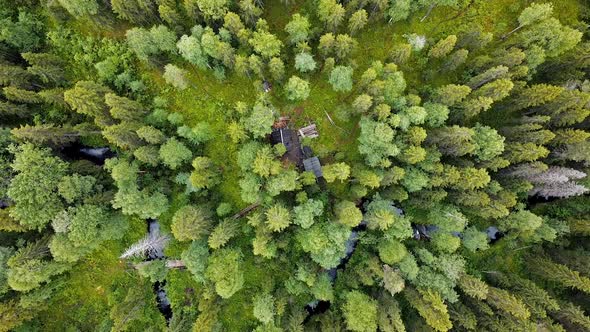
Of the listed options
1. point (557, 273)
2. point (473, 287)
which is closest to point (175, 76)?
point (473, 287)

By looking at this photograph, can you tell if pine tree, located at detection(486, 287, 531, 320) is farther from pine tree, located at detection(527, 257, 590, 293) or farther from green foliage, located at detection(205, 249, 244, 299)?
green foliage, located at detection(205, 249, 244, 299)

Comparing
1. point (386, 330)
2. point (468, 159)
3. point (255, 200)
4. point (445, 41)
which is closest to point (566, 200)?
point (468, 159)

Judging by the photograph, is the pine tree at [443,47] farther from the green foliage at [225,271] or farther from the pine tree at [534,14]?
the green foliage at [225,271]

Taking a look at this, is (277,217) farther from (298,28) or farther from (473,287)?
(473,287)

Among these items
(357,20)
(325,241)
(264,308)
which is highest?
(357,20)

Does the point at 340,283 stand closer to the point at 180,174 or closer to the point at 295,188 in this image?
the point at 295,188

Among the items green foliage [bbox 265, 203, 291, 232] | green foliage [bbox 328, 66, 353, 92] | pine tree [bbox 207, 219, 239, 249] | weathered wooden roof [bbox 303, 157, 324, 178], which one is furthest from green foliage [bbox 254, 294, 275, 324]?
green foliage [bbox 328, 66, 353, 92]

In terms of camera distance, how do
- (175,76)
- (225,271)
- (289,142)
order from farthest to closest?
(289,142) → (175,76) → (225,271)

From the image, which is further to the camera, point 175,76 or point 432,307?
point 175,76

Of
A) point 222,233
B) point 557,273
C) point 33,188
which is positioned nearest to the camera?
point 33,188
